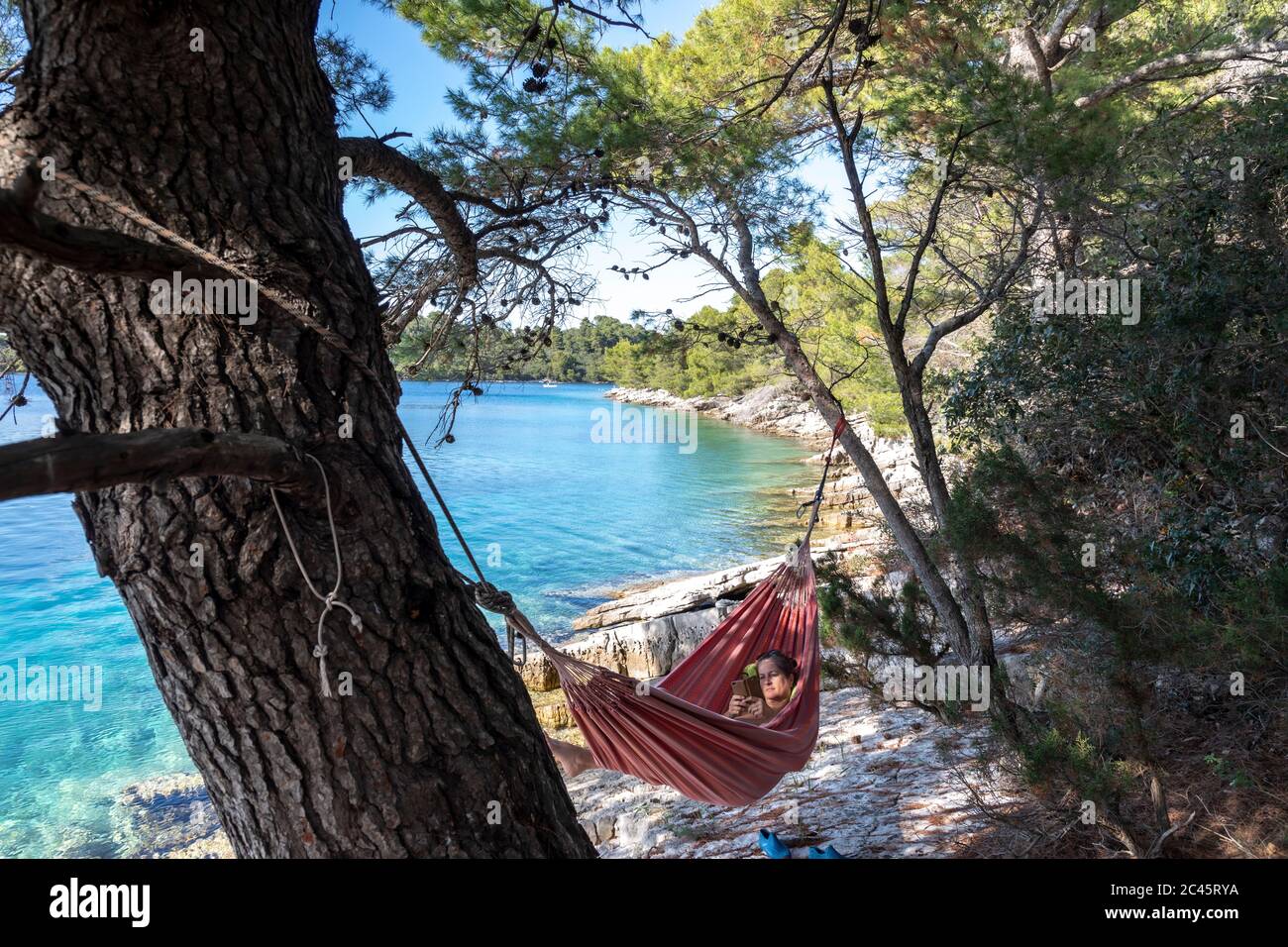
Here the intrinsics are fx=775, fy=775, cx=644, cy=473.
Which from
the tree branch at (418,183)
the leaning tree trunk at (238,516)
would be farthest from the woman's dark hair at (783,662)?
the leaning tree trunk at (238,516)

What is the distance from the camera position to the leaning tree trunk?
860 millimetres

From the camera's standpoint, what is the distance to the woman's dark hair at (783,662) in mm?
2936

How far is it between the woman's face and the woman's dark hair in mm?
15

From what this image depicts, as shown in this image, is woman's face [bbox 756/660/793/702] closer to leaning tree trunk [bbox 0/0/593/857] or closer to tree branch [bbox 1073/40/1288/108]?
leaning tree trunk [bbox 0/0/593/857]

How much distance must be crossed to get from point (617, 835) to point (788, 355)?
2.16 meters

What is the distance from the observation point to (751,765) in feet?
6.81

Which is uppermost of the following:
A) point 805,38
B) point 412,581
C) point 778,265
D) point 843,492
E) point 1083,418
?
point 805,38

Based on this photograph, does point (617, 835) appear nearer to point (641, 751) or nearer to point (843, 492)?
point (641, 751)

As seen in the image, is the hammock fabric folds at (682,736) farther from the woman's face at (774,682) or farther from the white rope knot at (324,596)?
the white rope knot at (324,596)

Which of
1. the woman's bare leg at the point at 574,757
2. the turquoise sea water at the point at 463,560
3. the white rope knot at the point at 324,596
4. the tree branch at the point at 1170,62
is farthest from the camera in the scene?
the turquoise sea water at the point at 463,560

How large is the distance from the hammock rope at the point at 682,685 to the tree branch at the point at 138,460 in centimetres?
7

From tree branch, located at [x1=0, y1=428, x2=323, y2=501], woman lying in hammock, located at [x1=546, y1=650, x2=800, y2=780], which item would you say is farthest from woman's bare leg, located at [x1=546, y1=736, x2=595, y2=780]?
tree branch, located at [x1=0, y1=428, x2=323, y2=501]

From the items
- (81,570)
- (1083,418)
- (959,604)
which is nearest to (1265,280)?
(1083,418)

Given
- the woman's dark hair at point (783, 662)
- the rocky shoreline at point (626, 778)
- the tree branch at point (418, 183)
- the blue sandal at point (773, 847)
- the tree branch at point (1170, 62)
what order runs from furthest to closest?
the tree branch at point (1170, 62) → the rocky shoreline at point (626, 778) → the woman's dark hair at point (783, 662) → the blue sandal at point (773, 847) → the tree branch at point (418, 183)
